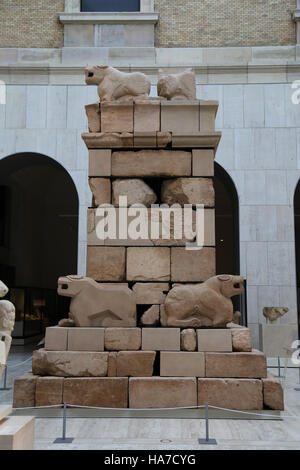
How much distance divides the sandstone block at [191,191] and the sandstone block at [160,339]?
220 cm

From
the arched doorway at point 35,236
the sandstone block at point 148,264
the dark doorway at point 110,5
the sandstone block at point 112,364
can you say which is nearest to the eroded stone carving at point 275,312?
the sandstone block at point 148,264

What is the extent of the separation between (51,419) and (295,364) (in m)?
7.33

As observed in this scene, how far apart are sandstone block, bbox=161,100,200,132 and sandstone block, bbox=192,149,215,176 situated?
16.5 inches

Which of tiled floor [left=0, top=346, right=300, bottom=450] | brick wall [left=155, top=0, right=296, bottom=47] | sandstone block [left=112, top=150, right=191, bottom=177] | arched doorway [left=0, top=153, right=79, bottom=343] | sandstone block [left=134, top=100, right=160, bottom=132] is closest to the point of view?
tiled floor [left=0, top=346, right=300, bottom=450]

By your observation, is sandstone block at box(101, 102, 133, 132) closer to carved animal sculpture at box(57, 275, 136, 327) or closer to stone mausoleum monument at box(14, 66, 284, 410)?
stone mausoleum monument at box(14, 66, 284, 410)

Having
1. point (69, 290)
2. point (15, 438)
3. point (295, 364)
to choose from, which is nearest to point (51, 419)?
point (69, 290)

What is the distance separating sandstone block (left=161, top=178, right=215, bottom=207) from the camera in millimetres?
8234

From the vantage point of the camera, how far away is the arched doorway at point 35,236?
58.7 feet

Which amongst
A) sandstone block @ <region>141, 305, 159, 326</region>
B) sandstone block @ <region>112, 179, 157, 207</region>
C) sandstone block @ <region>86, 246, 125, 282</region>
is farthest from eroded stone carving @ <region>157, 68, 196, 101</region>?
sandstone block @ <region>141, 305, 159, 326</region>

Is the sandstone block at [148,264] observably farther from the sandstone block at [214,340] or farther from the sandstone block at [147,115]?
the sandstone block at [147,115]

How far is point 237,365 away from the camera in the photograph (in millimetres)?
7176

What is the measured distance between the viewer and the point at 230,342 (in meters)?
7.38

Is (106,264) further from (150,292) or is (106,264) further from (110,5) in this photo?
(110,5)
